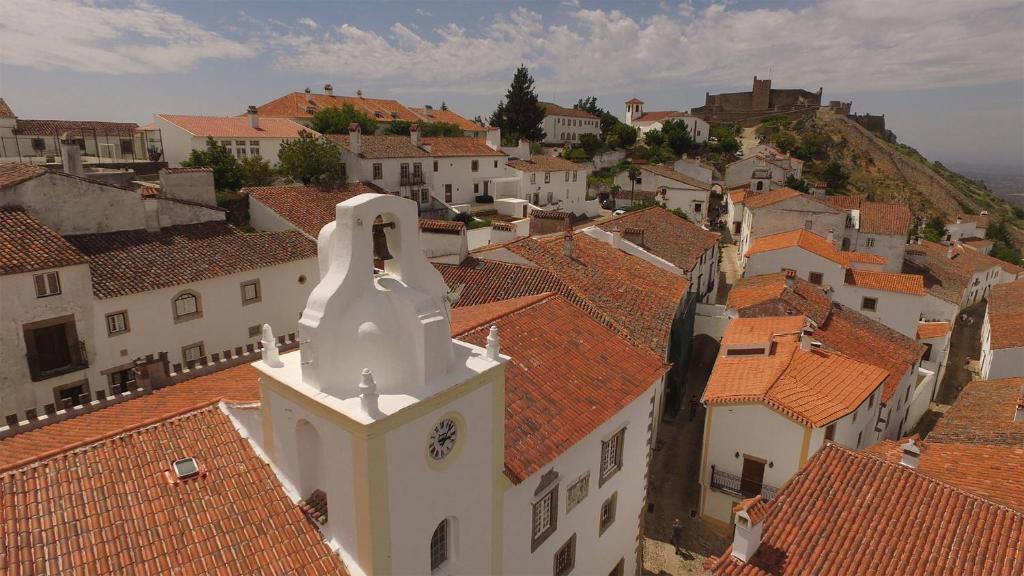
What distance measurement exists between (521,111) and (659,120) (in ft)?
114

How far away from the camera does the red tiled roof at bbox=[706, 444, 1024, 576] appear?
12.1m

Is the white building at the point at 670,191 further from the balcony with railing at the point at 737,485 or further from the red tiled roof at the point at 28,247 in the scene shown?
the red tiled roof at the point at 28,247

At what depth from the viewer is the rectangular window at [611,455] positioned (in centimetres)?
1523

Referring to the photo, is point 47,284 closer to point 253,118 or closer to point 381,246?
point 381,246

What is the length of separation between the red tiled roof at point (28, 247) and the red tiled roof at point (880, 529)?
2312 centimetres

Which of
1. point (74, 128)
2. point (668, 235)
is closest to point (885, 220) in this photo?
point (668, 235)

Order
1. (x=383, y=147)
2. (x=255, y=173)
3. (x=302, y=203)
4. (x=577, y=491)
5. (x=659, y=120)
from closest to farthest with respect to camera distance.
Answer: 1. (x=577, y=491)
2. (x=302, y=203)
3. (x=255, y=173)
4. (x=383, y=147)
5. (x=659, y=120)

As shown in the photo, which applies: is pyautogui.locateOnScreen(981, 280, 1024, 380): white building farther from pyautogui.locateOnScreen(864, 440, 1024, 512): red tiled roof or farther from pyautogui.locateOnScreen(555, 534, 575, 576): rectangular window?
pyautogui.locateOnScreen(555, 534, 575, 576): rectangular window

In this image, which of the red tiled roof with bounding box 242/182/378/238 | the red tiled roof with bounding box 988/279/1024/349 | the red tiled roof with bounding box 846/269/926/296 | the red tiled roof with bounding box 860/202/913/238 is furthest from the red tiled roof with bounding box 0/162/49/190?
the red tiled roof with bounding box 860/202/913/238

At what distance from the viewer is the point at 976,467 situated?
55.8 feet

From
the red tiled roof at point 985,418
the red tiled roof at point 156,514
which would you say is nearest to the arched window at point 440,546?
the red tiled roof at point 156,514

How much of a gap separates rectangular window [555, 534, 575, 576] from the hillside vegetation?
283 feet

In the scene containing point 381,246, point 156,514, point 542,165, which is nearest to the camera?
point 156,514

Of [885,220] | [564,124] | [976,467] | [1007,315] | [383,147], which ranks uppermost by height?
[564,124]
